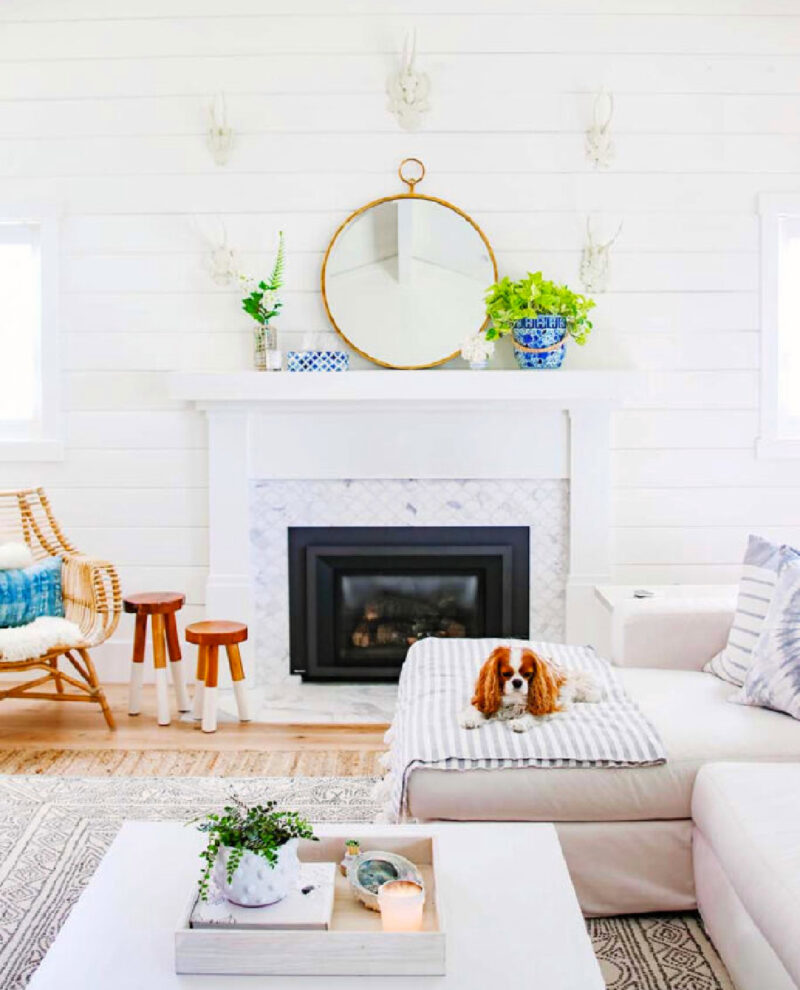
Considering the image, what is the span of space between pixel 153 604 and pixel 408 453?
114cm

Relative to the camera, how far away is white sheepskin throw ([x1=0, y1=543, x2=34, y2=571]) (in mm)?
3859

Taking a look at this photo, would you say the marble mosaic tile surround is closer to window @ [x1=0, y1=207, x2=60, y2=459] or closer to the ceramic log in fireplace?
the ceramic log in fireplace

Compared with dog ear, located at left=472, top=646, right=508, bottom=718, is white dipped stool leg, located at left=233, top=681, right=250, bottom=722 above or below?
below

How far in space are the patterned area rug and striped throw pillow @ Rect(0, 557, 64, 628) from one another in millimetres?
696

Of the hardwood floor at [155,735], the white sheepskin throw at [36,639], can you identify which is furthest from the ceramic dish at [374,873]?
the white sheepskin throw at [36,639]

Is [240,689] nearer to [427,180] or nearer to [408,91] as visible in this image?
[427,180]

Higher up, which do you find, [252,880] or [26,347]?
[26,347]

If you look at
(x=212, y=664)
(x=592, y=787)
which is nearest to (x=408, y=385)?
(x=212, y=664)

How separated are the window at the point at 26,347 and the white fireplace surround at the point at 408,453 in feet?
2.00

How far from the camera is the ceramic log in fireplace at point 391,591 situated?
4.32 meters

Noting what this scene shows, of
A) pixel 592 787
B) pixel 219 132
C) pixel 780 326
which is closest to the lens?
pixel 592 787

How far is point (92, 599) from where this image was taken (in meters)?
3.82

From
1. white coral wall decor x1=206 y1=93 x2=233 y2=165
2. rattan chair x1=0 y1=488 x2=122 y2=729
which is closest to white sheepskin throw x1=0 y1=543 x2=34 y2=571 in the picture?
rattan chair x1=0 y1=488 x2=122 y2=729

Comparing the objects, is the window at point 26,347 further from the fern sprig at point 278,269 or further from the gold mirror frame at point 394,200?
the gold mirror frame at point 394,200
